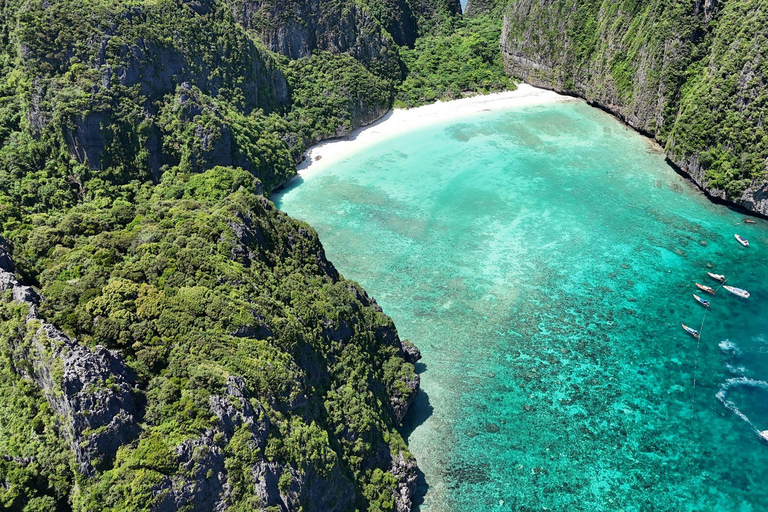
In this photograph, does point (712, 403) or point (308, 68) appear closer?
point (712, 403)

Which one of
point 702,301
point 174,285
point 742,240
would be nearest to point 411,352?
point 174,285

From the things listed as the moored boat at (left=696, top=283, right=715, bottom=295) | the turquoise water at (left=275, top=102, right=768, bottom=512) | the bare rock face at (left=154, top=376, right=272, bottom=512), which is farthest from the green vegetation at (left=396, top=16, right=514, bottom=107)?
the bare rock face at (left=154, top=376, right=272, bottom=512)

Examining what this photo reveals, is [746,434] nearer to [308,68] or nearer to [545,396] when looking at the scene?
[545,396]

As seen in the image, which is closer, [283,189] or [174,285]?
[174,285]

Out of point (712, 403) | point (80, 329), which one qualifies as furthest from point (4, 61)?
point (712, 403)

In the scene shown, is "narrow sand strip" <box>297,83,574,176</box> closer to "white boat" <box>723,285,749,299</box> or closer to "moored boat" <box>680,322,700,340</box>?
"moored boat" <box>680,322,700,340</box>

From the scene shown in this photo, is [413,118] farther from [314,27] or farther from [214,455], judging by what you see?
[214,455]
